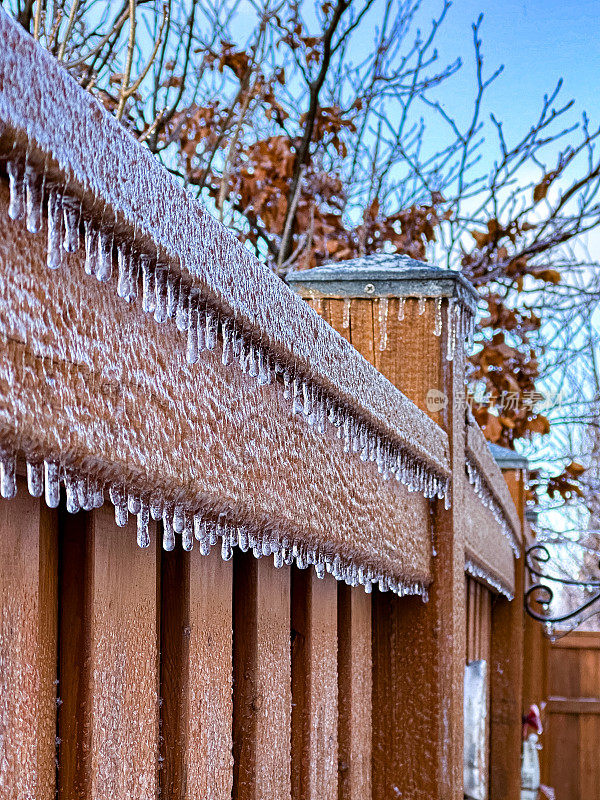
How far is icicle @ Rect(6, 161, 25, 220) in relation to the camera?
400mm

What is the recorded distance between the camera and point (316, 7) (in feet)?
15.3

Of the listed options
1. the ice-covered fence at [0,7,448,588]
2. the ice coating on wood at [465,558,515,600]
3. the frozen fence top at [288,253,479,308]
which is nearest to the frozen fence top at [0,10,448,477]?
the ice-covered fence at [0,7,448,588]

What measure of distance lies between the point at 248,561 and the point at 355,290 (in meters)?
0.70

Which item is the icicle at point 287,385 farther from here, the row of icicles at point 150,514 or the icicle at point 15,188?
the icicle at point 15,188

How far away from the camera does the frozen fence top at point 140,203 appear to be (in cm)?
40

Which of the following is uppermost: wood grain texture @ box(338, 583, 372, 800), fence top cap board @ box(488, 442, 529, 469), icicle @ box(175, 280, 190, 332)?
fence top cap board @ box(488, 442, 529, 469)

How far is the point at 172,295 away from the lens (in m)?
0.56

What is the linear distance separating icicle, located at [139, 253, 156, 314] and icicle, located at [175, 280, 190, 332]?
0.10ft

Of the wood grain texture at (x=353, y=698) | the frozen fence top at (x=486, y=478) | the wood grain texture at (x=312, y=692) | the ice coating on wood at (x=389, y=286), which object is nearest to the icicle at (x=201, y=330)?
the wood grain texture at (x=312, y=692)

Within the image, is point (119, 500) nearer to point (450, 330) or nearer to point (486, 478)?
point (450, 330)

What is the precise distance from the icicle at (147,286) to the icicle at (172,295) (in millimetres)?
16

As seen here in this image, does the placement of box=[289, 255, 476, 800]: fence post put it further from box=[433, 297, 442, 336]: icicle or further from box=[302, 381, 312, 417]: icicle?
box=[302, 381, 312, 417]: icicle

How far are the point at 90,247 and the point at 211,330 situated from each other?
0.53 feet

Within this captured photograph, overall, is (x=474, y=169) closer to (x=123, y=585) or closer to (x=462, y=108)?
(x=462, y=108)
